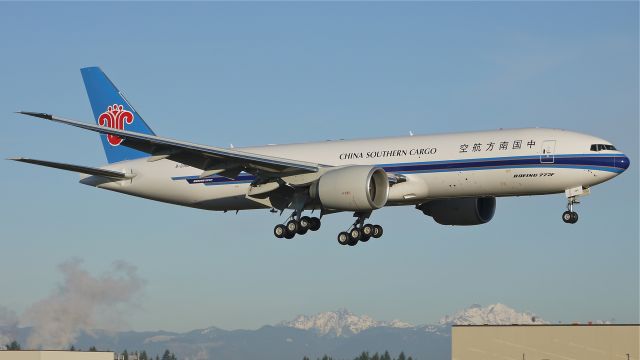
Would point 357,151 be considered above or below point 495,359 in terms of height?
above

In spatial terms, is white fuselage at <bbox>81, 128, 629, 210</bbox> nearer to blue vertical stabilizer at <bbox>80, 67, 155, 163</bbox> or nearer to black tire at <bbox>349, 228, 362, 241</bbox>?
black tire at <bbox>349, 228, 362, 241</bbox>

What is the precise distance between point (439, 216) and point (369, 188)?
925 centimetres

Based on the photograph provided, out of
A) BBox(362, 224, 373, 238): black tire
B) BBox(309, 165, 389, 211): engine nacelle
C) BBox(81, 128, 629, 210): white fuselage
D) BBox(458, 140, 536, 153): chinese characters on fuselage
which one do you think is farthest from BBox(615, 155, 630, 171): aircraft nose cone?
BBox(362, 224, 373, 238): black tire

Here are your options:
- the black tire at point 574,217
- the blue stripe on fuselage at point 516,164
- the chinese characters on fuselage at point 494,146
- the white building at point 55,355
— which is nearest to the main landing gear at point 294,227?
the blue stripe on fuselage at point 516,164

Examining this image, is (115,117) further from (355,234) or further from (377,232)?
(377,232)

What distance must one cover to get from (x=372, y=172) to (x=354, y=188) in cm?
121

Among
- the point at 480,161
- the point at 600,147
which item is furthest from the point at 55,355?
the point at 600,147

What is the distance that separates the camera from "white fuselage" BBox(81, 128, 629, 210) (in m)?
47.6

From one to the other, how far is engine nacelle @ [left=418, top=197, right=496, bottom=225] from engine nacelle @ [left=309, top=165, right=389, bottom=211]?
25.7 ft

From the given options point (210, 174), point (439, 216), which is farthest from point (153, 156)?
point (439, 216)

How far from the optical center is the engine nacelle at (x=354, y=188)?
48625mm

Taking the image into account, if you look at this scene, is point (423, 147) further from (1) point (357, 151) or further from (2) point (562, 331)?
(2) point (562, 331)

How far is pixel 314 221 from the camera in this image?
54.0 metres

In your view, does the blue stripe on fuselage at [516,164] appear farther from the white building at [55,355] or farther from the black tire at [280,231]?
the white building at [55,355]
